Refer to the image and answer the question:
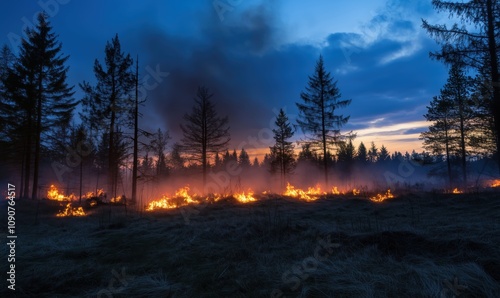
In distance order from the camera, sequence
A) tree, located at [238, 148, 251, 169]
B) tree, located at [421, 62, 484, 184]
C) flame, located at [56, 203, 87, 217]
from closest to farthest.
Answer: flame, located at [56, 203, 87, 217] → tree, located at [421, 62, 484, 184] → tree, located at [238, 148, 251, 169]

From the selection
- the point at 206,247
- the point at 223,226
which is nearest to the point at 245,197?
the point at 223,226

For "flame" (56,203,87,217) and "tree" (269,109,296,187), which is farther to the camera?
"tree" (269,109,296,187)

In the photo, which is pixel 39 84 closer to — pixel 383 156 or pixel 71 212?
pixel 71 212

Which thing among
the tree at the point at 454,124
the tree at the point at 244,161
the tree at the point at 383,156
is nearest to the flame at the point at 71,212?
the tree at the point at 454,124

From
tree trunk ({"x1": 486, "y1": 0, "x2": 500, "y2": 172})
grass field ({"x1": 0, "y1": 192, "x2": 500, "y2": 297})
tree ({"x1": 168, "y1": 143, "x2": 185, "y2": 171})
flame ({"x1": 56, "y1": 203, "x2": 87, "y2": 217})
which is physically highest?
tree trunk ({"x1": 486, "y1": 0, "x2": 500, "y2": 172})

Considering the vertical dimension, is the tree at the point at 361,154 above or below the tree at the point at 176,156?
above

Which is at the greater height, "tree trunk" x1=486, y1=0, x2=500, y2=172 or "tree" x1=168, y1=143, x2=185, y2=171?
"tree trunk" x1=486, y1=0, x2=500, y2=172

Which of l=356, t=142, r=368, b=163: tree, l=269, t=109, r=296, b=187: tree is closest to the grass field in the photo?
l=269, t=109, r=296, b=187: tree

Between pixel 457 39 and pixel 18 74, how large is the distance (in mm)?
28371

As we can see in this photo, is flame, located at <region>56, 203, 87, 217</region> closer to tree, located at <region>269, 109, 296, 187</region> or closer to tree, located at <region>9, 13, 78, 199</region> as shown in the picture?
tree, located at <region>9, 13, 78, 199</region>

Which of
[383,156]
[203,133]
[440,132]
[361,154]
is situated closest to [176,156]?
[203,133]

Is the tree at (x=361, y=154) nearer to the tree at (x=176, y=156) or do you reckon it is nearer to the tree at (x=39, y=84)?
the tree at (x=176, y=156)

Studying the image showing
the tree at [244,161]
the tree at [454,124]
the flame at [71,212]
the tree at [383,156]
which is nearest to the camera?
the flame at [71,212]

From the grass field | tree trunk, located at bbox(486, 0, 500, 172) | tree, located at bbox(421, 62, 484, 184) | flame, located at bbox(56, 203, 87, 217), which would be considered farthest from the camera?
tree, located at bbox(421, 62, 484, 184)
